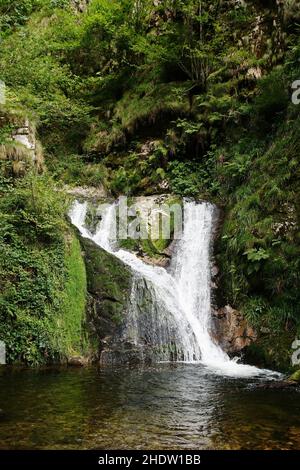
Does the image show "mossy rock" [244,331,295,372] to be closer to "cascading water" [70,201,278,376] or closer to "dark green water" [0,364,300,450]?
"cascading water" [70,201,278,376]

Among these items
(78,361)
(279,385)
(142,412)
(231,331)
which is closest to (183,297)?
(231,331)

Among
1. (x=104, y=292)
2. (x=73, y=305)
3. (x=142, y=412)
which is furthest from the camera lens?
(x=104, y=292)

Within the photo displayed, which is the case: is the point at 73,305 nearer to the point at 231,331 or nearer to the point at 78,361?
Result: the point at 78,361

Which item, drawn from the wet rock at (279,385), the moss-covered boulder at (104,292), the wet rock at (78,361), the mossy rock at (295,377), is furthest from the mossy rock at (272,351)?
the wet rock at (78,361)

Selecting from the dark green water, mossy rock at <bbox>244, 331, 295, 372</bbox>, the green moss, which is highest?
the green moss

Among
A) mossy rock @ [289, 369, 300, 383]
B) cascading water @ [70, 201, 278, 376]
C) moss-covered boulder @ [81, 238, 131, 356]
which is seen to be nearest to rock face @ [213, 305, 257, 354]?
cascading water @ [70, 201, 278, 376]

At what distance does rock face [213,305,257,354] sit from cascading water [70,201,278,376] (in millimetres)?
195

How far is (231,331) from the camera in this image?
395 inches

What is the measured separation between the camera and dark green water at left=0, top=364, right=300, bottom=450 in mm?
4594

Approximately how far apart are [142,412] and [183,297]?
5751mm

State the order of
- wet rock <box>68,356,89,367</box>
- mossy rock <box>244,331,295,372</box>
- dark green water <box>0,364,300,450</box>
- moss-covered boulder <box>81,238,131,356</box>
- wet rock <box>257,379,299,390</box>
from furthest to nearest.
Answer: moss-covered boulder <box>81,238,131,356</box> < wet rock <box>68,356,89,367</box> < mossy rock <box>244,331,295,372</box> < wet rock <box>257,379,299,390</box> < dark green water <box>0,364,300,450</box>

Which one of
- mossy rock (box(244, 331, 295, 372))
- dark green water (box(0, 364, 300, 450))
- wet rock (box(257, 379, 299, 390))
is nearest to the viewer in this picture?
dark green water (box(0, 364, 300, 450))
